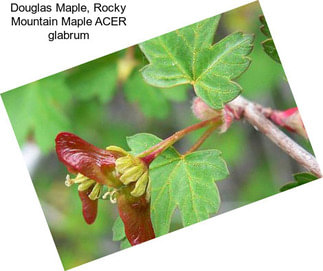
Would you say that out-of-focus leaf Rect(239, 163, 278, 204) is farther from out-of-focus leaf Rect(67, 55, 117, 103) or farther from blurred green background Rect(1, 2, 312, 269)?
out-of-focus leaf Rect(67, 55, 117, 103)

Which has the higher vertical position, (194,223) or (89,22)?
(89,22)

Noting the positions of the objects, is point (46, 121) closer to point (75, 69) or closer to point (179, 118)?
point (75, 69)

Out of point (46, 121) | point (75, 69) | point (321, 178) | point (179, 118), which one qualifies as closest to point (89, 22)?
point (75, 69)

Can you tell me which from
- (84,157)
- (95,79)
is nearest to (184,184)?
(84,157)

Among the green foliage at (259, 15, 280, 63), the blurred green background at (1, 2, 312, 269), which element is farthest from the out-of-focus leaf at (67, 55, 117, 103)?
the green foliage at (259, 15, 280, 63)

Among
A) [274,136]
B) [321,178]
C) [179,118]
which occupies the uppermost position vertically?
[179,118]

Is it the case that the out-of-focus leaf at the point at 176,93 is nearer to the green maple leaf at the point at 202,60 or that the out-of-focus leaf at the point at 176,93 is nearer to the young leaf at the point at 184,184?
the green maple leaf at the point at 202,60

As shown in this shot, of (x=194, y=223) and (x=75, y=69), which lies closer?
(x=194, y=223)

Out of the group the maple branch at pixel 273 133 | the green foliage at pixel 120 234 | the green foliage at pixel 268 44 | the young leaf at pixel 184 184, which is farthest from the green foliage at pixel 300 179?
the green foliage at pixel 120 234
